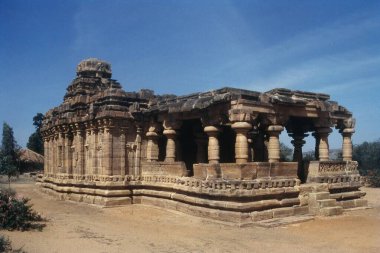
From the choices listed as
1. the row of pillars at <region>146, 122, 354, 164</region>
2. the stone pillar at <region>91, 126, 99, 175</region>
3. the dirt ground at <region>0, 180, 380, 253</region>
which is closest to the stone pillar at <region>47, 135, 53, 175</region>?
the stone pillar at <region>91, 126, 99, 175</region>

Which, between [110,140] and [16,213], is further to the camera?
[110,140]

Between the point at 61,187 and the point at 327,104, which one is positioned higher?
the point at 327,104

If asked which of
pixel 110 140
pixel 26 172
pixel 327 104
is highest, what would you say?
pixel 327 104

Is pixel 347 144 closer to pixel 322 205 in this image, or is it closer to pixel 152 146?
pixel 322 205

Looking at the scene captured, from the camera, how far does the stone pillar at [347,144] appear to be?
47.9ft

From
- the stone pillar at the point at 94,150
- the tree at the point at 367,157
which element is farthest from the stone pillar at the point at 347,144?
the tree at the point at 367,157

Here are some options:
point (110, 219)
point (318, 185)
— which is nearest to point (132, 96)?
point (110, 219)

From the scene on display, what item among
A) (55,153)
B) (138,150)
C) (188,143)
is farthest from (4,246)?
(55,153)

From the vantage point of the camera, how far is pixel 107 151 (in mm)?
14406

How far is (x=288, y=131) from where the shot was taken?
1611cm

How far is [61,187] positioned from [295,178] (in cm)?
1064

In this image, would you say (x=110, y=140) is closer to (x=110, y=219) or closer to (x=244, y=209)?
(x=110, y=219)

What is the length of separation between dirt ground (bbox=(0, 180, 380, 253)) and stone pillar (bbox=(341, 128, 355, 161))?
9.51ft

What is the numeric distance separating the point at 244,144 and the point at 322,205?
297 centimetres
